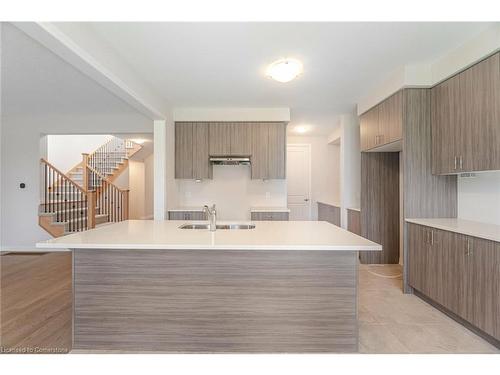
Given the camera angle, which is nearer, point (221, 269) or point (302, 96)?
point (221, 269)

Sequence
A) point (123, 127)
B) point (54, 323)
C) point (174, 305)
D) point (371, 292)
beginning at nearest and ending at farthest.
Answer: point (174, 305) → point (54, 323) → point (371, 292) → point (123, 127)

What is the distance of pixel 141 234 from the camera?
2.29m

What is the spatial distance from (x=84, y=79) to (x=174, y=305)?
3046mm

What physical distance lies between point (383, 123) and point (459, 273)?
1994 mm

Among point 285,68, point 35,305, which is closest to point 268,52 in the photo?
point 285,68

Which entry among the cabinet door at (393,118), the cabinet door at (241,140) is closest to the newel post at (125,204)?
the cabinet door at (241,140)

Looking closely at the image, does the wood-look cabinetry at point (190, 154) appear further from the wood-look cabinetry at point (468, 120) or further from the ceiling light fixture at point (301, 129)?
the wood-look cabinetry at point (468, 120)

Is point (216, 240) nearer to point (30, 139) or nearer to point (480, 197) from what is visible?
point (480, 197)

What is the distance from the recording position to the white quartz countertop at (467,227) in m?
2.27

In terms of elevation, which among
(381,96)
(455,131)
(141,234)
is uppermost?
(381,96)

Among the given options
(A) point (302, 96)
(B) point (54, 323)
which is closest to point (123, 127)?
(A) point (302, 96)

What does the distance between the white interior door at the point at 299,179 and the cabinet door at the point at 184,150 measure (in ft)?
9.11

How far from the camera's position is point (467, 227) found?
2635mm
